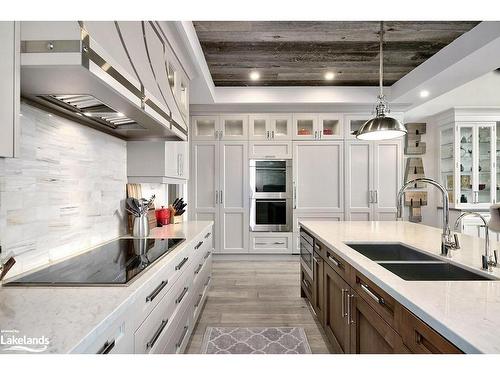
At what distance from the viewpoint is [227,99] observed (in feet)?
14.5

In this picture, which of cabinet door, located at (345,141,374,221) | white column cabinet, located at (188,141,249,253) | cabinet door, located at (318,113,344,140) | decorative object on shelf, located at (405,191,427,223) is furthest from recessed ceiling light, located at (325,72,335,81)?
decorative object on shelf, located at (405,191,427,223)

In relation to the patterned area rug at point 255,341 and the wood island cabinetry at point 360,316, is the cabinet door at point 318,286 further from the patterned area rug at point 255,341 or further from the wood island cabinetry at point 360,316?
the patterned area rug at point 255,341

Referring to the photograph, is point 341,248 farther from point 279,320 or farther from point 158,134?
point 158,134

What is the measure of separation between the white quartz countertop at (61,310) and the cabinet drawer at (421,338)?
0.97 meters

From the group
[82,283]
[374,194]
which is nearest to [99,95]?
[82,283]

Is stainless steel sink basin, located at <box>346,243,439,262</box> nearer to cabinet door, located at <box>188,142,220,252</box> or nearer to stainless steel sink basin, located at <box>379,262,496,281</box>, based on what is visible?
stainless steel sink basin, located at <box>379,262,496,281</box>

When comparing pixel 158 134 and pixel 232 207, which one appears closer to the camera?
pixel 158 134

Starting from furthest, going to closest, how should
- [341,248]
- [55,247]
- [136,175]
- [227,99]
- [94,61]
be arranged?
[227,99] → [136,175] → [341,248] → [55,247] → [94,61]

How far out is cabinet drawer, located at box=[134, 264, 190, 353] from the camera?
1219mm

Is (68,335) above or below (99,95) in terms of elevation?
below

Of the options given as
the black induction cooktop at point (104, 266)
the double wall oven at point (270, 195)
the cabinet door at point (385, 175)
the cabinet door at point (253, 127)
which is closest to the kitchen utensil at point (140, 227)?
the black induction cooktop at point (104, 266)

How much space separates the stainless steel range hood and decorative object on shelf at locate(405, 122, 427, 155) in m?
5.05

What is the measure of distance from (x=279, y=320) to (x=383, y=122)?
1924 mm

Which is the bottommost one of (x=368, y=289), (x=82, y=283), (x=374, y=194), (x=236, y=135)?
(x=368, y=289)
